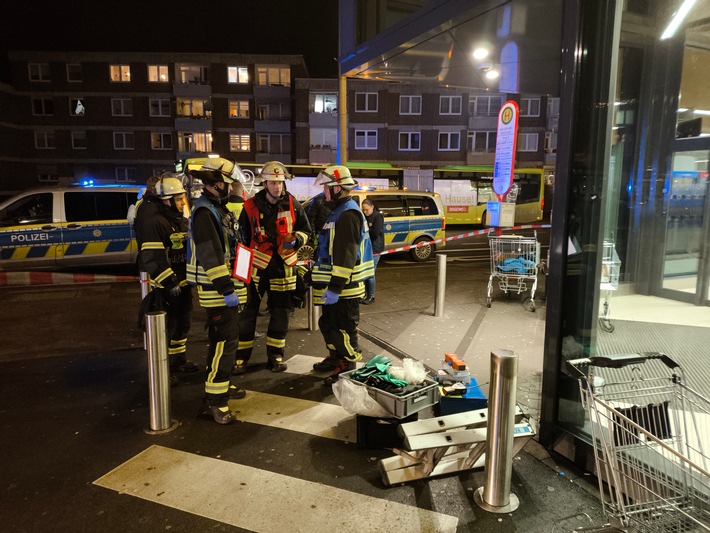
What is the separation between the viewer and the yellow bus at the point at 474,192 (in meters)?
27.9

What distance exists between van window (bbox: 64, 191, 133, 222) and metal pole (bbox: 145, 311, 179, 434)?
882 centimetres

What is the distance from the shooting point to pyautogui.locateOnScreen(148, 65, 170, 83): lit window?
134 feet


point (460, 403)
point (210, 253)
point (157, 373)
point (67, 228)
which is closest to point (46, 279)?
point (67, 228)

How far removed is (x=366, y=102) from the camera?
128 feet

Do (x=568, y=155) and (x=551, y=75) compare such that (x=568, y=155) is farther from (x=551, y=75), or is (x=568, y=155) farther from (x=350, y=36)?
(x=551, y=75)

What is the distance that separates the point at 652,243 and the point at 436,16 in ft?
15.8

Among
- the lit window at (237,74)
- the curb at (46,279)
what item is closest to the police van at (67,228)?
the curb at (46,279)

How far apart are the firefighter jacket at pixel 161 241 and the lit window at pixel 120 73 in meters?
42.3

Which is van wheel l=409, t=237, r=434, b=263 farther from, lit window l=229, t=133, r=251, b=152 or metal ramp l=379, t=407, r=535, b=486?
lit window l=229, t=133, r=251, b=152

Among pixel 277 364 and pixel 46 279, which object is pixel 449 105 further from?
pixel 277 364

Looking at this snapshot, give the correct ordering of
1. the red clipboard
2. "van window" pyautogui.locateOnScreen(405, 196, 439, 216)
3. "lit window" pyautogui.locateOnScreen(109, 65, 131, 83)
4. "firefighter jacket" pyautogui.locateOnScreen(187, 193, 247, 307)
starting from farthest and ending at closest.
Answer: "lit window" pyautogui.locateOnScreen(109, 65, 131, 83) → "van window" pyautogui.locateOnScreen(405, 196, 439, 216) → the red clipboard → "firefighter jacket" pyautogui.locateOnScreen(187, 193, 247, 307)

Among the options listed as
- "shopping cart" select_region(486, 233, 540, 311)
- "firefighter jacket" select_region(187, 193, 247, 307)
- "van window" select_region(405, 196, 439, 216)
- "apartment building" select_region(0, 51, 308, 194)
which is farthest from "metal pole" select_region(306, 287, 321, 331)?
"apartment building" select_region(0, 51, 308, 194)

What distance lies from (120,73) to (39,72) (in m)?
7.05

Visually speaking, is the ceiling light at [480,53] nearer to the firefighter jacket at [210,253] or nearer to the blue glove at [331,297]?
the blue glove at [331,297]
